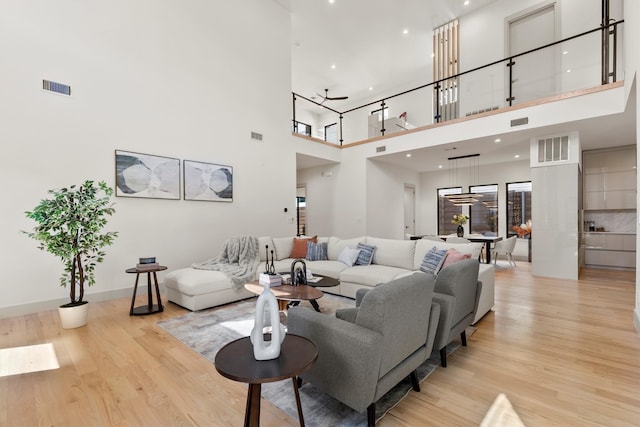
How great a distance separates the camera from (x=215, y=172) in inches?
219

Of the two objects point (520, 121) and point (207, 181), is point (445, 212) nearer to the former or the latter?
point (520, 121)

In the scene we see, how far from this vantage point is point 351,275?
4.18m

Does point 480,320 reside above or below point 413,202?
below

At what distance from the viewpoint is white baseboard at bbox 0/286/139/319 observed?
358 cm

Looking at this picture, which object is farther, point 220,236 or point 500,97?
point 500,97

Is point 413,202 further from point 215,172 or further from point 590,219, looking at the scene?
point 215,172

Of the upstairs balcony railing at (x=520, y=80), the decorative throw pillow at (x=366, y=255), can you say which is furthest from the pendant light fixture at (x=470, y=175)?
the decorative throw pillow at (x=366, y=255)

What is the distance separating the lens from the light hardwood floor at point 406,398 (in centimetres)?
179

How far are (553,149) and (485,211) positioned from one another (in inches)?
152

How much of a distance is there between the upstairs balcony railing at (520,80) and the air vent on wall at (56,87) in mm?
4038

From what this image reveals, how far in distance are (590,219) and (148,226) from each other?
966cm

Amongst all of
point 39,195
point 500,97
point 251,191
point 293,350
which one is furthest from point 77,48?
point 500,97

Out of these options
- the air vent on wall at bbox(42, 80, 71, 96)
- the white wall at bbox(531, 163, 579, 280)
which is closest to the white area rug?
the air vent on wall at bbox(42, 80, 71, 96)

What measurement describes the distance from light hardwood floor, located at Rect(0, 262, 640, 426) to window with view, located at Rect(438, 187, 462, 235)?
261 inches
